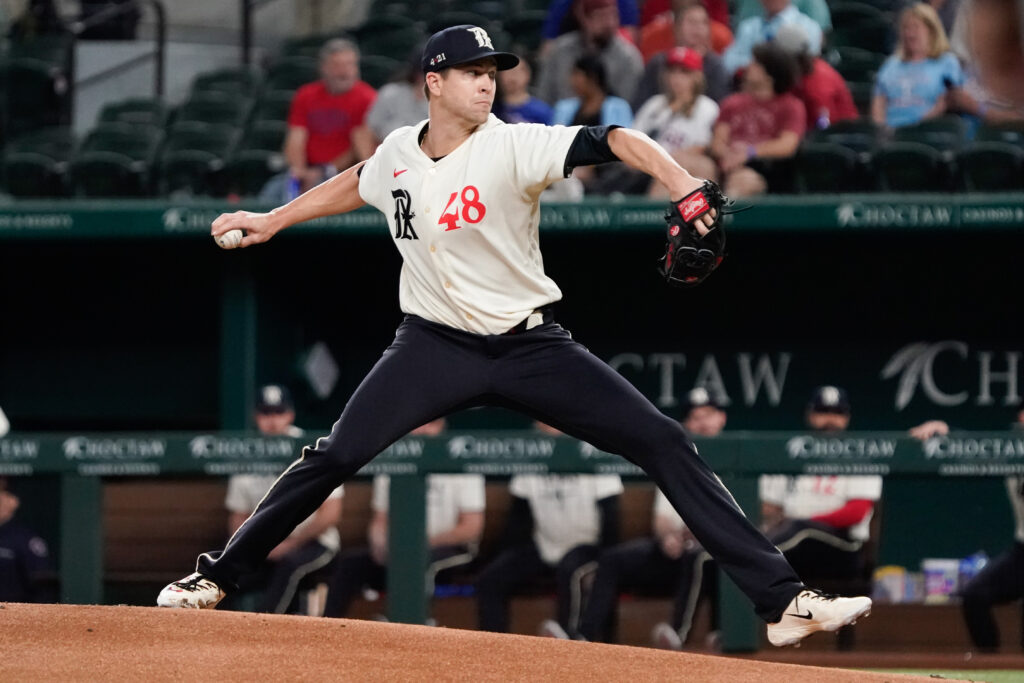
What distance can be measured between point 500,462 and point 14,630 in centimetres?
277

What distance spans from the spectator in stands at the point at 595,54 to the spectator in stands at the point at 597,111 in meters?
0.15

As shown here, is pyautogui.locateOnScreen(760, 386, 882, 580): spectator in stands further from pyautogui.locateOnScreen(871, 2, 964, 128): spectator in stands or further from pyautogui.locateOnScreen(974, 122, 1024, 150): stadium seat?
pyautogui.locateOnScreen(871, 2, 964, 128): spectator in stands

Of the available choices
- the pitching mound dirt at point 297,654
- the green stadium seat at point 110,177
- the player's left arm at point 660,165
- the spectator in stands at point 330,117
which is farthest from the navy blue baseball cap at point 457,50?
the green stadium seat at point 110,177

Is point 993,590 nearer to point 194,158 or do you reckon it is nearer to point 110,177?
point 194,158

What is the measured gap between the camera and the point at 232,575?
4.17 metres

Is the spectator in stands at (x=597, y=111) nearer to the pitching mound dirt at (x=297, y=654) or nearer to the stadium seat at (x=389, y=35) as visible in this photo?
the stadium seat at (x=389, y=35)

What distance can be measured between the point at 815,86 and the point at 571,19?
5.39 feet

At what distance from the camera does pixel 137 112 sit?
10555mm

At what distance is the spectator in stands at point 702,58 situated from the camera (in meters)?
8.38

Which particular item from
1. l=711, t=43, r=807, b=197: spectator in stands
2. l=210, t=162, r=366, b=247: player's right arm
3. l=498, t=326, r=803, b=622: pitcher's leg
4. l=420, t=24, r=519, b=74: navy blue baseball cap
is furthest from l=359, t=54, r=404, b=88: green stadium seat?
l=498, t=326, r=803, b=622: pitcher's leg

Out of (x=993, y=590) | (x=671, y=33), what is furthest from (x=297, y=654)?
(x=671, y=33)

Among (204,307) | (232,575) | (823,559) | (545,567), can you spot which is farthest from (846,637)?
(204,307)

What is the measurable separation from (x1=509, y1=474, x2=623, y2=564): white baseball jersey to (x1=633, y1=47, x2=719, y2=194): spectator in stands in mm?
2171

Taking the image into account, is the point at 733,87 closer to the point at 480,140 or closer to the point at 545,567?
the point at 545,567
